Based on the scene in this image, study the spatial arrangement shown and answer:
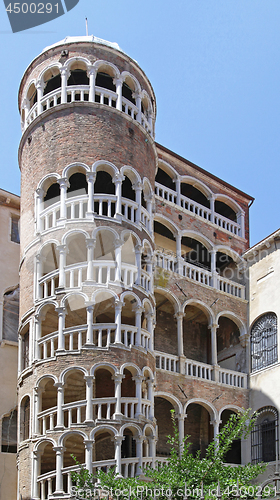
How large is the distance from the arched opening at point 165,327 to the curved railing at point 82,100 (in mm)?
6248

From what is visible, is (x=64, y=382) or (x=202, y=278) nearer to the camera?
(x=64, y=382)

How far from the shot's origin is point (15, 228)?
24.5 meters

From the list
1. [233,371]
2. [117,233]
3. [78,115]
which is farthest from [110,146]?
[233,371]

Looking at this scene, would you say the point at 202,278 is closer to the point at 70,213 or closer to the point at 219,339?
the point at 219,339

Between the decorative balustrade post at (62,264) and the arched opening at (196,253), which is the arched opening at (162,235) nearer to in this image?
the arched opening at (196,253)

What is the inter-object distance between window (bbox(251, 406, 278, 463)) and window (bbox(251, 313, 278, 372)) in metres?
1.66

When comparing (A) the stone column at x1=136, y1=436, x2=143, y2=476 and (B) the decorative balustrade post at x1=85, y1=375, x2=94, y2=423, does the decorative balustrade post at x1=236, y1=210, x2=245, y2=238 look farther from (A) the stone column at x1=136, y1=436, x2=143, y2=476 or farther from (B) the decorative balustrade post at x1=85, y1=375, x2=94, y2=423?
(B) the decorative balustrade post at x1=85, y1=375, x2=94, y2=423

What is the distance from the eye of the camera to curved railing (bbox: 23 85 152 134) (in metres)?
21.1

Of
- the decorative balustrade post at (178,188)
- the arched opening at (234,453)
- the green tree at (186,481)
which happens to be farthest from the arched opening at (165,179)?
the green tree at (186,481)

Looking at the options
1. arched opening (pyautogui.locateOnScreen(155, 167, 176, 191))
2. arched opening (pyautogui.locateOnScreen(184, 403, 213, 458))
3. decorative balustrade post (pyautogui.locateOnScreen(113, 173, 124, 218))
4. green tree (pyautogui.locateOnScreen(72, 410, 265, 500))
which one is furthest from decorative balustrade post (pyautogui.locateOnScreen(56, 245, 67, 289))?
arched opening (pyautogui.locateOnScreen(184, 403, 213, 458))

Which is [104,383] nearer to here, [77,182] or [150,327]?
[150,327]

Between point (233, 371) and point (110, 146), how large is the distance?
9153 millimetres

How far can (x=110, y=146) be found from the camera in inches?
808

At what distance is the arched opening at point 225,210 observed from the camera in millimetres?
28288
